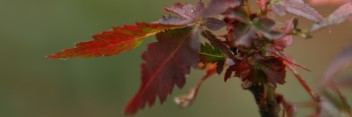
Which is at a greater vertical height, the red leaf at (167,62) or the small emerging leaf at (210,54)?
the red leaf at (167,62)

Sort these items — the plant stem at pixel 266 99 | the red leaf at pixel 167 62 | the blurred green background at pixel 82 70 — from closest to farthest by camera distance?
the red leaf at pixel 167 62 < the plant stem at pixel 266 99 < the blurred green background at pixel 82 70

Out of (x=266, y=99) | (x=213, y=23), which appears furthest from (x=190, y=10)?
(x=266, y=99)

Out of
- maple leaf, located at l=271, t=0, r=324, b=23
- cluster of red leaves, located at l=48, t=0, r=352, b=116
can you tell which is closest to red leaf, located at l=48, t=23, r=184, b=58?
cluster of red leaves, located at l=48, t=0, r=352, b=116

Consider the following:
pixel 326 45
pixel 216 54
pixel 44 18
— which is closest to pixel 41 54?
pixel 44 18

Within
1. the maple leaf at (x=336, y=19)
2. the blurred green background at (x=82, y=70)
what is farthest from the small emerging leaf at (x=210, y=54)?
the blurred green background at (x=82, y=70)

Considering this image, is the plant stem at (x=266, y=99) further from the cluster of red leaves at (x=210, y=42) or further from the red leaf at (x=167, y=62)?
the red leaf at (x=167, y=62)

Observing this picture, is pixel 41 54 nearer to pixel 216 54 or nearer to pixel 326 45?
pixel 326 45

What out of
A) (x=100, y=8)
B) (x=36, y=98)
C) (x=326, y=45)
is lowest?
(x=326, y=45)
